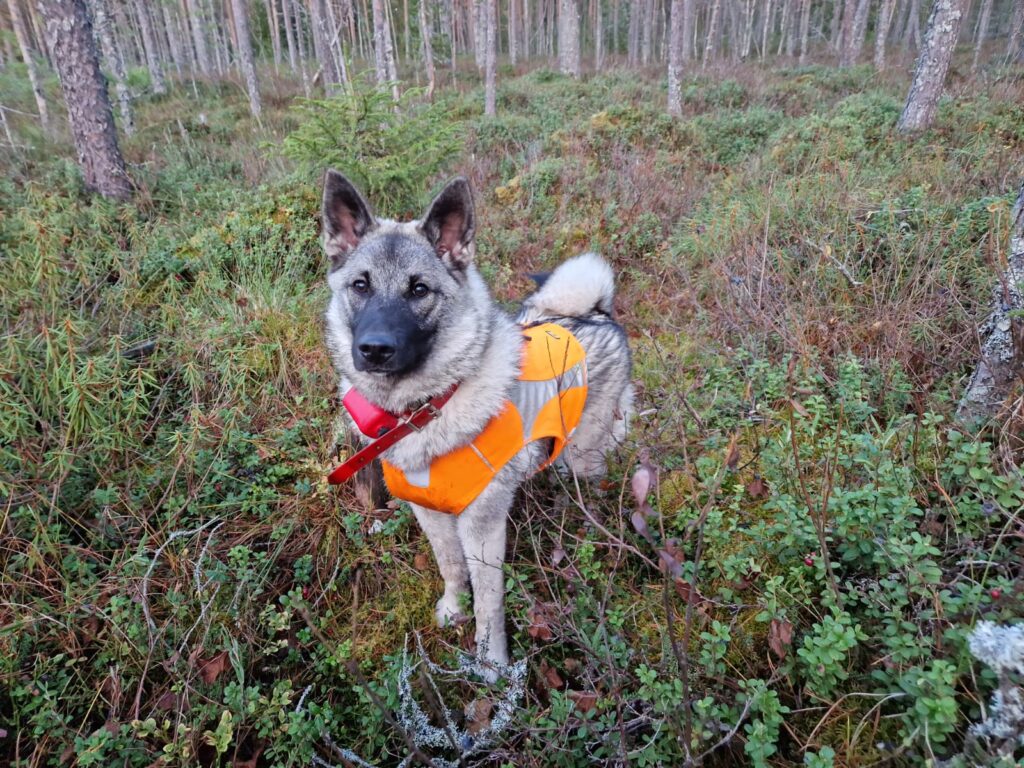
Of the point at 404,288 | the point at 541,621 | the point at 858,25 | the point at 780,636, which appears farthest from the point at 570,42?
the point at 780,636

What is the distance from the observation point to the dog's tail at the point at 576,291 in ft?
11.1

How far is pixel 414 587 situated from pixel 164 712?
1.17 meters

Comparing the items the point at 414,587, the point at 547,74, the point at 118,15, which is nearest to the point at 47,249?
the point at 414,587

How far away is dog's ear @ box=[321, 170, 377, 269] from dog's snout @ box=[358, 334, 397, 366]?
A: 0.78 m

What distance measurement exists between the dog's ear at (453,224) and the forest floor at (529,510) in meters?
1.36

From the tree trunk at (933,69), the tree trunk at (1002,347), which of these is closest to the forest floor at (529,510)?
the tree trunk at (1002,347)

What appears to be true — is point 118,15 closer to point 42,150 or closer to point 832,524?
point 42,150

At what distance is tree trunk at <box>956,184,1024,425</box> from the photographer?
2182 mm

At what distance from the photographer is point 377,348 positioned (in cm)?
203

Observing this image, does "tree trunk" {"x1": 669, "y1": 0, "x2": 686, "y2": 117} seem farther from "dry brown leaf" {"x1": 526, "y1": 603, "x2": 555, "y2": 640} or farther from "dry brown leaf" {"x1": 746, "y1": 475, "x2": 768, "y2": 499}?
"dry brown leaf" {"x1": 526, "y1": 603, "x2": 555, "y2": 640}

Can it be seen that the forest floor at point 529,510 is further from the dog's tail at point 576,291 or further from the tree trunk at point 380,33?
the tree trunk at point 380,33

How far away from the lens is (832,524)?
192 cm

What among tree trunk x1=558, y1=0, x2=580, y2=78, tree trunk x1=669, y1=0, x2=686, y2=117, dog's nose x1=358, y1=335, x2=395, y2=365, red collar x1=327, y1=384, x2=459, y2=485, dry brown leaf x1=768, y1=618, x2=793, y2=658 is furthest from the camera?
tree trunk x1=558, y1=0, x2=580, y2=78

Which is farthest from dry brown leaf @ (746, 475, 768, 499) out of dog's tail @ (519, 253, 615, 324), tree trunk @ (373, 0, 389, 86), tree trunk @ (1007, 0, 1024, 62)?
tree trunk @ (1007, 0, 1024, 62)
